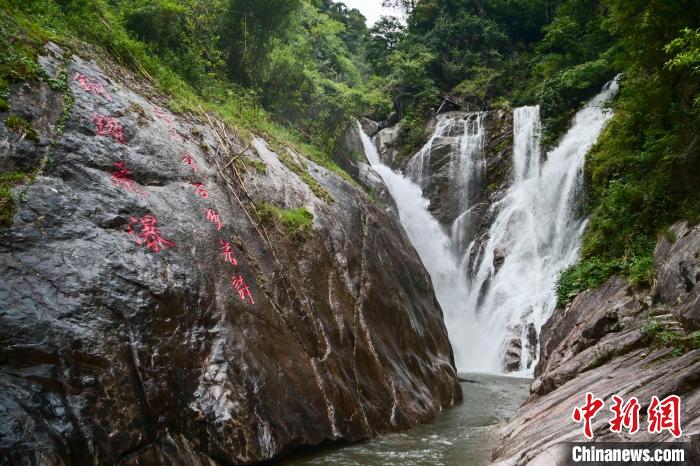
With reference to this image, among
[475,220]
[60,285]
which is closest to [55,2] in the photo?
[60,285]

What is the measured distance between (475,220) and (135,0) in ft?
46.1

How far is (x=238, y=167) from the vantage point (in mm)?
7957

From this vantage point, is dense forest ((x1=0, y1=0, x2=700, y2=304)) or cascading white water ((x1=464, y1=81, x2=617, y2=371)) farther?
cascading white water ((x1=464, y1=81, x2=617, y2=371))

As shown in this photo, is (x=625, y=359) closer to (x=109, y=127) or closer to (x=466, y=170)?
(x=109, y=127)

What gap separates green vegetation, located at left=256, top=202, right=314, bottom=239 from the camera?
7.43 m

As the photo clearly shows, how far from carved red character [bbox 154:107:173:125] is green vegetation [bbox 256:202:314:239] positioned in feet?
6.36

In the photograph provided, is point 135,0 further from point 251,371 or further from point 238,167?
point 251,371

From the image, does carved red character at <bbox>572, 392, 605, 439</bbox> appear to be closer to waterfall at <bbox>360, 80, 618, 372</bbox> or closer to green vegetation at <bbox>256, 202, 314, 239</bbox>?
green vegetation at <bbox>256, 202, 314, 239</bbox>

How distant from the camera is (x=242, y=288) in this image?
6.00 metres

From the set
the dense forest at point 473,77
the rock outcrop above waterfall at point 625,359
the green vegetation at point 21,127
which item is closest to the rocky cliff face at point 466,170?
the dense forest at point 473,77

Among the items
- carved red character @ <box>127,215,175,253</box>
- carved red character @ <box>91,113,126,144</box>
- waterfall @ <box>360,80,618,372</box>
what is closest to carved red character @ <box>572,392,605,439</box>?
carved red character @ <box>127,215,175,253</box>

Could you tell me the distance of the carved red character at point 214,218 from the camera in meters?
6.39

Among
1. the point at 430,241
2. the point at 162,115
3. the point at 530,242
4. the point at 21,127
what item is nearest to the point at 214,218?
the point at 162,115

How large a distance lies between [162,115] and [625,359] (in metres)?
7.48
